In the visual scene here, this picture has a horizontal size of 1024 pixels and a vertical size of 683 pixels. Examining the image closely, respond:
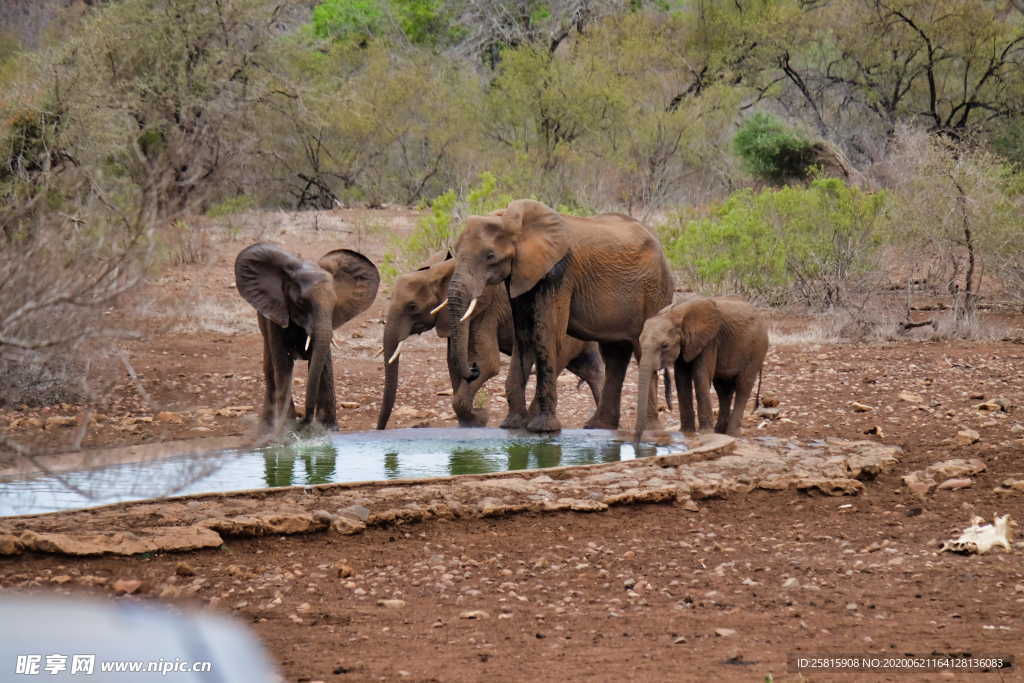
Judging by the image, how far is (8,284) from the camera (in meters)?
5.20

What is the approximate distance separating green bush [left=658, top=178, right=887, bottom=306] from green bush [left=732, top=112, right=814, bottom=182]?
9.85 metres

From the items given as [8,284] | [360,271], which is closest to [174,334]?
[360,271]

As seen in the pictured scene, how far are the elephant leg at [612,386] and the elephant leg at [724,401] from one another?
723 mm

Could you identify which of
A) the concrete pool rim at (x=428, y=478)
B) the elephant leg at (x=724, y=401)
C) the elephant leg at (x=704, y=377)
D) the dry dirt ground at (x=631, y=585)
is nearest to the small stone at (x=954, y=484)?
the dry dirt ground at (x=631, y=585)

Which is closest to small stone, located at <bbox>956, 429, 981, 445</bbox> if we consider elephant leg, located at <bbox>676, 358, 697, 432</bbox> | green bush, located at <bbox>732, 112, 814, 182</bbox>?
elephant leg, located at <bbox>676, 358, 697, 432</bbox>

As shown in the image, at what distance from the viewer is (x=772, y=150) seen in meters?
29.6

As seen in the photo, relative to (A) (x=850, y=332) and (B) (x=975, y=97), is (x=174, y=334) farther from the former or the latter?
(B) (x=975, y=97)

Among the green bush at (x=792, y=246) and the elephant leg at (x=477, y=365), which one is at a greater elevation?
the green bush at (x=792, y=246)

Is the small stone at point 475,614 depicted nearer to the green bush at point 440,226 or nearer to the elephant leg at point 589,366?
the elephant leg at point 589,366

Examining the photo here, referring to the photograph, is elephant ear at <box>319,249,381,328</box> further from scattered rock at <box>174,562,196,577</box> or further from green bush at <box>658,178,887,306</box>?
green bush at <box>658,178,887,306</box>

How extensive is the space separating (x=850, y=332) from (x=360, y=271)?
26.3 ft

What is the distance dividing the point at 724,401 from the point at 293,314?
11.0ft

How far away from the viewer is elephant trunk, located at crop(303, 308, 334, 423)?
974cm

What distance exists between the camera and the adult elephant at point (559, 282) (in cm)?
929
